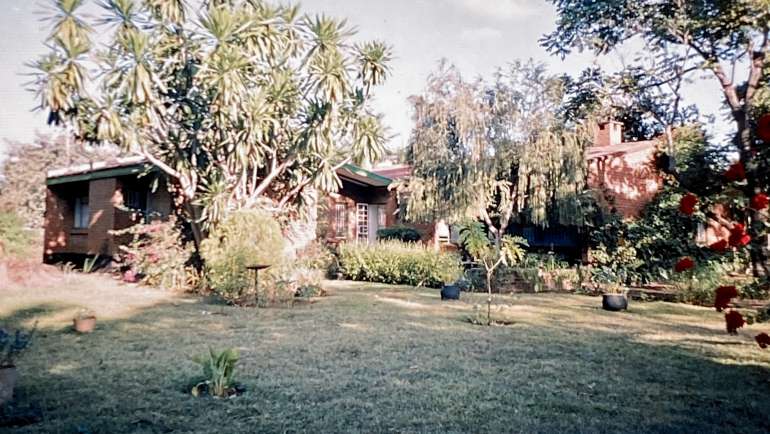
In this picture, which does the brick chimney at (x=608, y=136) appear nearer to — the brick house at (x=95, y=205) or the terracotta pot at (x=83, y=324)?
the brick house at (x=95, y=205)

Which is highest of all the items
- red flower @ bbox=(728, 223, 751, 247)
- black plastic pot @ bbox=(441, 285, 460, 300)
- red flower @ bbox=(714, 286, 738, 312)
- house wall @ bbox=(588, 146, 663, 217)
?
house wall @ bbox=(588, 146, 663, 217)

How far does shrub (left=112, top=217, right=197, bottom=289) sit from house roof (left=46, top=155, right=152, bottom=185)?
8.32ft

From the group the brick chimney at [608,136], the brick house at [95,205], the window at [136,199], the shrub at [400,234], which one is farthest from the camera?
the brick chimney at [608,136]

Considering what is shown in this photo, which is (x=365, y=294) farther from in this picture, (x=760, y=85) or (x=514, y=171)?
(x=760, y=85)

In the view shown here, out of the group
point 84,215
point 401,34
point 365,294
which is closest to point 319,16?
point 401,34

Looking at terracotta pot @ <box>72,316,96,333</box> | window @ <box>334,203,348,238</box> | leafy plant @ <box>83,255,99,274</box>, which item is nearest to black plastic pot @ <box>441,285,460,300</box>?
terracotta pot @ <box>72,316,96,333</box>

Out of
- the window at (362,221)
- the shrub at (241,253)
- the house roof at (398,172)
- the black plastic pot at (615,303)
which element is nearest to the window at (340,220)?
the window at (362,221)

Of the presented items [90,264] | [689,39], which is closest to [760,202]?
[689,39]

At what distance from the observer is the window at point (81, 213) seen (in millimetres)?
20016

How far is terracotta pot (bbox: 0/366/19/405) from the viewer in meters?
3.74

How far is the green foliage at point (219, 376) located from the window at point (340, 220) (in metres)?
15.3

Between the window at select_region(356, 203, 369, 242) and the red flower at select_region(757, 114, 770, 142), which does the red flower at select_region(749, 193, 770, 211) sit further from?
the window at select_region(356, 203, 369, 242)

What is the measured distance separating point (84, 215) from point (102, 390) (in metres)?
18.3

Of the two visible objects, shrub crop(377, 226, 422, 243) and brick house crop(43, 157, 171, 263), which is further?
shrub crop(377, 226, 422, 243)
